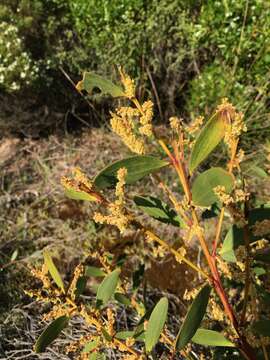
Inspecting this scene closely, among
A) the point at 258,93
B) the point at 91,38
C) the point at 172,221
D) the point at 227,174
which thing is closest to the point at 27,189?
the point at 91,38

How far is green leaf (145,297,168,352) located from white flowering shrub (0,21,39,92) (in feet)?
8.78

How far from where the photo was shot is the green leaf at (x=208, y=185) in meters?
0.86

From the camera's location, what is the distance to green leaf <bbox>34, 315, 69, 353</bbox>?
40.1 inches

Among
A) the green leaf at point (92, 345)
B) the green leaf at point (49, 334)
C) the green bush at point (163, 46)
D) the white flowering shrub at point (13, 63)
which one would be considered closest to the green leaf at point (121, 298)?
the green leaf at point (92, 345)

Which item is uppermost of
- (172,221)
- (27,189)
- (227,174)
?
(227,174)

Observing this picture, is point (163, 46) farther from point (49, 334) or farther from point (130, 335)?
point (49, 334)

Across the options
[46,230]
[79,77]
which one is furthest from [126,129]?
[79,77]

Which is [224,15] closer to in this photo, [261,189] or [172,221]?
[261,189]

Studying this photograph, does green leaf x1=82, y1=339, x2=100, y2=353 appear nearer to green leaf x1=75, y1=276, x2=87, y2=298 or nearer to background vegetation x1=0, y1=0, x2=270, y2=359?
green leaf x1=75, y1=276, x2=87, y2=298

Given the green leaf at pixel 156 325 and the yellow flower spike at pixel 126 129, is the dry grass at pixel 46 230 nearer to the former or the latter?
the green leaf at pixel 156 325

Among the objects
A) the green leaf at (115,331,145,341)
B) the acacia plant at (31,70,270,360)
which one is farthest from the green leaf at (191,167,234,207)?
the green leaf at (115,331,145,341)

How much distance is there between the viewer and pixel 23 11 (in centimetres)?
375

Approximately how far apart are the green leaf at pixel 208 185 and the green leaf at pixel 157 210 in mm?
167

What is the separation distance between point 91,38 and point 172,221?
2889 millimetres
